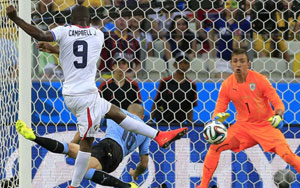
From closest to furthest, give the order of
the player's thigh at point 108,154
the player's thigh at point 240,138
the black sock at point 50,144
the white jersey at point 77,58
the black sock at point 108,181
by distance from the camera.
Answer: the white jersey at point 77,58 → the black sock at point 50,144 → the black sock at point 108,181 → the player's thigh at point 108,154 → the player's thigh at point 240,138

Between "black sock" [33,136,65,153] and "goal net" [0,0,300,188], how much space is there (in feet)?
3.12

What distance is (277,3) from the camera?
6.91 m

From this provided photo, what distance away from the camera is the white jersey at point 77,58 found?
5.44 metres

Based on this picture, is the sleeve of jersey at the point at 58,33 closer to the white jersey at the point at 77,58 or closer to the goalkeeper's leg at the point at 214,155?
the white jersey at the point at 77,58

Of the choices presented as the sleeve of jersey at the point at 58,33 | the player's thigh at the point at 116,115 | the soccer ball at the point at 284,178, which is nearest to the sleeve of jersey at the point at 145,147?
the player's thigh at the point at 116,115

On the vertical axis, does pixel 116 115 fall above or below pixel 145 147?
above

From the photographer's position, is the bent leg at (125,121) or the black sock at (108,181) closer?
the bent leg at (125,121)

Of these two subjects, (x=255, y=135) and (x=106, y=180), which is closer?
(x=106, y=180)

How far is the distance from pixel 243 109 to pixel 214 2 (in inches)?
49.6

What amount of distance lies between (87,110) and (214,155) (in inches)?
57.0

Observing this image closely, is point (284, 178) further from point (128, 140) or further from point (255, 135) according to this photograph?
point (128, 140)

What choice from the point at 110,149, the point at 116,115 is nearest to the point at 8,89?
the point at 110,149

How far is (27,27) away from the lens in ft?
16.6

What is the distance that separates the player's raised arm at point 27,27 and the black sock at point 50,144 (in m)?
0.97
